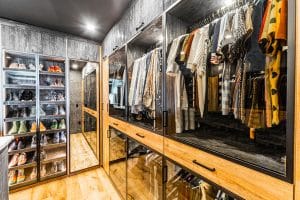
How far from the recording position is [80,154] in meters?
3.03

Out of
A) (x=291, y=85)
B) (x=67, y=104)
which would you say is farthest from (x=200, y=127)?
(x=67, y=104)

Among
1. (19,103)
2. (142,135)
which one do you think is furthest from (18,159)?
(142,135)

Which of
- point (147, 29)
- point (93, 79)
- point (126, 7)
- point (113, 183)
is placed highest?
point (126, 7)

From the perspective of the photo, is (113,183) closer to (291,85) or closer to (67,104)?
(67,104)

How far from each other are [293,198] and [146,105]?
3.79ft

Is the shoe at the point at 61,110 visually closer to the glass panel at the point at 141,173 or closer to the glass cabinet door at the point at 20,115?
the glass cabinet door at the point at 20,115

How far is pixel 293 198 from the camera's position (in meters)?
0.57

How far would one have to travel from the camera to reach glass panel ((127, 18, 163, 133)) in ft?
4.53

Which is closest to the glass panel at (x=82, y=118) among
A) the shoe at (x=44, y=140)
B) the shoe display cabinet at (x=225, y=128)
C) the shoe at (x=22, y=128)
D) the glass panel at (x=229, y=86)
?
the shoe at (x=44, y=140)

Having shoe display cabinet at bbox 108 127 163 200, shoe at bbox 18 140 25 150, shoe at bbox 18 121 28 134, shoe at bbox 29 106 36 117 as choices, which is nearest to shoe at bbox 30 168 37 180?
shoe at bbox 18 140 25 150

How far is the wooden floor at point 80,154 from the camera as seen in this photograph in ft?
9.32

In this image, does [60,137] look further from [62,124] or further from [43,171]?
[43,171]

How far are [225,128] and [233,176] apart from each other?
435 mm

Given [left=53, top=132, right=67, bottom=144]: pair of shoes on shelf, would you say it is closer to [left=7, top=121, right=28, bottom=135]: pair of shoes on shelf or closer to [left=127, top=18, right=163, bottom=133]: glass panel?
[left=7, top=121, right=28, bottom=135]: pair of shoes on shelf
